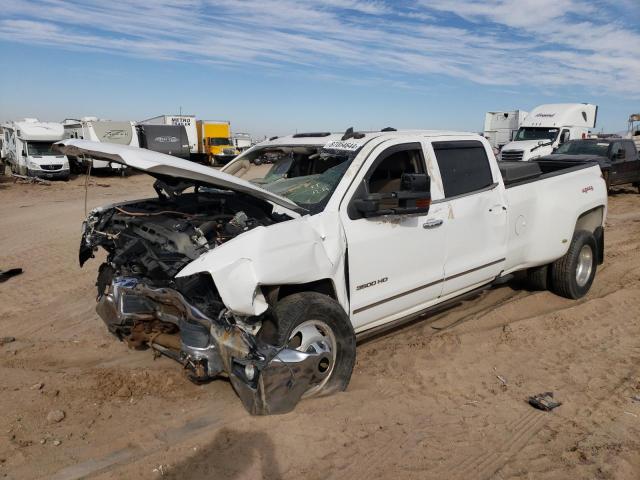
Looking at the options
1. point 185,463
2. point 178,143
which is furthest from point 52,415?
point 178,143

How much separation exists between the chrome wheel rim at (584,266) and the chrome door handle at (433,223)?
283cm

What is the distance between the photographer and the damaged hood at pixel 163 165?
11.5 ft

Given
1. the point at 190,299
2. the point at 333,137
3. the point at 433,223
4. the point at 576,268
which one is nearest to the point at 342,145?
the point at 333,137

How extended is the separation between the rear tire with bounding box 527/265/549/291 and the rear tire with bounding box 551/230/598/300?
76 millimetres

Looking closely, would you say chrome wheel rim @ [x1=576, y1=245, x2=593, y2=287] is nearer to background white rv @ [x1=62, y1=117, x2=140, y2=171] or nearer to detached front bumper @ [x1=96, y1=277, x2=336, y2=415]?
detached front bumper @ [x1=96, y1=277, x2=336, y2=415]

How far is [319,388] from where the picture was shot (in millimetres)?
3779

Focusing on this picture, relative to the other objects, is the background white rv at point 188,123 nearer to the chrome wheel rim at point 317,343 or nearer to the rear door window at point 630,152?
the rear door window at point 630,152

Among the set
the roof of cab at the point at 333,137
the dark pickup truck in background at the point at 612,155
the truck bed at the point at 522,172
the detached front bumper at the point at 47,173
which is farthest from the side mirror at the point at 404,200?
the detached front bumper at the point at 47,173

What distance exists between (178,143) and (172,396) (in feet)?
94.3

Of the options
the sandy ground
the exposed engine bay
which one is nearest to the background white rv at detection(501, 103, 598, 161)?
the sandy ground

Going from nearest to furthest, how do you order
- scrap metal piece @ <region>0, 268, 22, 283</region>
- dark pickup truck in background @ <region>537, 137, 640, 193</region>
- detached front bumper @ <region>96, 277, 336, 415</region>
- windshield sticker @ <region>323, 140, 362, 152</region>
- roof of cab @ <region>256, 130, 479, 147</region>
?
1. detached front bumper @ <region>96, 277, 336, 415</region>
2. windshield sticker @ <region>323, 140, 362, 152</region>
3. roof of cab @ <region>256, 130, 479, 147</region>
4. scrap metal piece @ <region>0, 268, 22, 283</region>
5. dark pickup truck in background @ <region>537, 137, 640, 193</region>

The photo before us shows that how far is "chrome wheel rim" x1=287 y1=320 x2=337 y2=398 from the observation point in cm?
363

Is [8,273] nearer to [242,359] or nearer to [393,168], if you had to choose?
[242,359]

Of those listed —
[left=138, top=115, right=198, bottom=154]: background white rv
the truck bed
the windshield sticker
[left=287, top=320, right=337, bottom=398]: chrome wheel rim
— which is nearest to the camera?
[left=287, top=320, right=337, bottom=398]: chrome wheel rim
